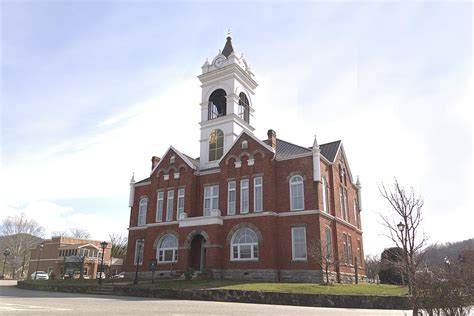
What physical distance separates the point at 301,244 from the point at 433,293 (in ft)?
65.0

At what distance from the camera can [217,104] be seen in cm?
4222

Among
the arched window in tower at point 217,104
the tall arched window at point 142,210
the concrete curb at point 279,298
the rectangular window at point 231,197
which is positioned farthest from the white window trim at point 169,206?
the concrete curb at point 279,298

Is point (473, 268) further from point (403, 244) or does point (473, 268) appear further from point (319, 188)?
point (319, 188)

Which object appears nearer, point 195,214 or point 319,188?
point 319,188

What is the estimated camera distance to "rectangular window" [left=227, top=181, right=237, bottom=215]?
1319 inches

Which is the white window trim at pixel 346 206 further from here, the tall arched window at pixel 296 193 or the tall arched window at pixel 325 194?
the tall arched window at pixel 296 193

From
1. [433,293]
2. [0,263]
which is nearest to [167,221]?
[433,293]

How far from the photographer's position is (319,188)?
30219 mm

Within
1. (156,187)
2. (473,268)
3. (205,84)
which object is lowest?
(473,268)

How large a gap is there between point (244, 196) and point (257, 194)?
1300 mm

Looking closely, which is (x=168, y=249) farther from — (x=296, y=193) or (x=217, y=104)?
(x=217, y=104)

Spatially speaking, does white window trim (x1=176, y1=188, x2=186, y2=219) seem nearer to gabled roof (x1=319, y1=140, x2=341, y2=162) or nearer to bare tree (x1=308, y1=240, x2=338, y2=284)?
Result: bare tree (x1=308, y1=240, x2=338, y2=284)

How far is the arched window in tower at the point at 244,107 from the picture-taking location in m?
40.9

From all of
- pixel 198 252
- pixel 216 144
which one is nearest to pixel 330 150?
pixel 216 144
